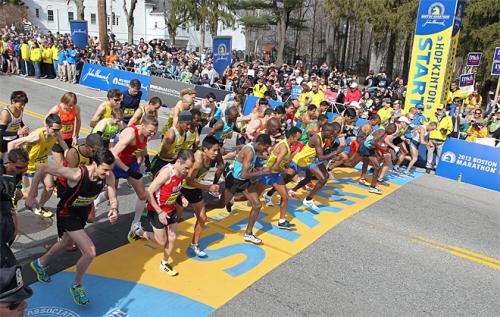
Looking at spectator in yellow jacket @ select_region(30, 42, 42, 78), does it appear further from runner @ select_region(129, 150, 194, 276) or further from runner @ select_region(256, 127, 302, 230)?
runner @ select_region(129, 150, 194, 276)

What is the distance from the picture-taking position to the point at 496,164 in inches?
466

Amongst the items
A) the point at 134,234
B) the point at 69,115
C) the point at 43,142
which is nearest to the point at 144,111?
the point at 69,115

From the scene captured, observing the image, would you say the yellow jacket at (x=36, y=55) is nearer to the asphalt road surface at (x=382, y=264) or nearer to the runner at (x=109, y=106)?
the asphalt road surface at (x=382, y=264)

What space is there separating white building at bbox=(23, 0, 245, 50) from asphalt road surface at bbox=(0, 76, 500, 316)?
1954 inches

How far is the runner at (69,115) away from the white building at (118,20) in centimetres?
4967

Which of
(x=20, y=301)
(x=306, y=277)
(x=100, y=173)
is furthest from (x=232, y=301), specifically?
(x=20, y=301)

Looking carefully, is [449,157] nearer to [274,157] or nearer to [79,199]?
[274,157]

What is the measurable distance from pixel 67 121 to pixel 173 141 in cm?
218

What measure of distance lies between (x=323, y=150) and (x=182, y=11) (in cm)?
4709

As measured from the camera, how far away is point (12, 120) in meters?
6.92

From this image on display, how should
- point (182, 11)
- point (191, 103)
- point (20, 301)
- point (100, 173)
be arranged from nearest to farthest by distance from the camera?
point (20, 301)
point (100, 173)
point (191, 103)
point (182, 11)

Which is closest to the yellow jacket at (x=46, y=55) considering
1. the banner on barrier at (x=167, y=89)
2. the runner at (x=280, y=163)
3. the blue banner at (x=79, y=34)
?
the blue banner at (x=79, y=34)

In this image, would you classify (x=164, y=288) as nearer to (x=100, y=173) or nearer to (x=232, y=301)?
(x=232, y=301)

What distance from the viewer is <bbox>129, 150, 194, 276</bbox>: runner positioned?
5133 millimetres
